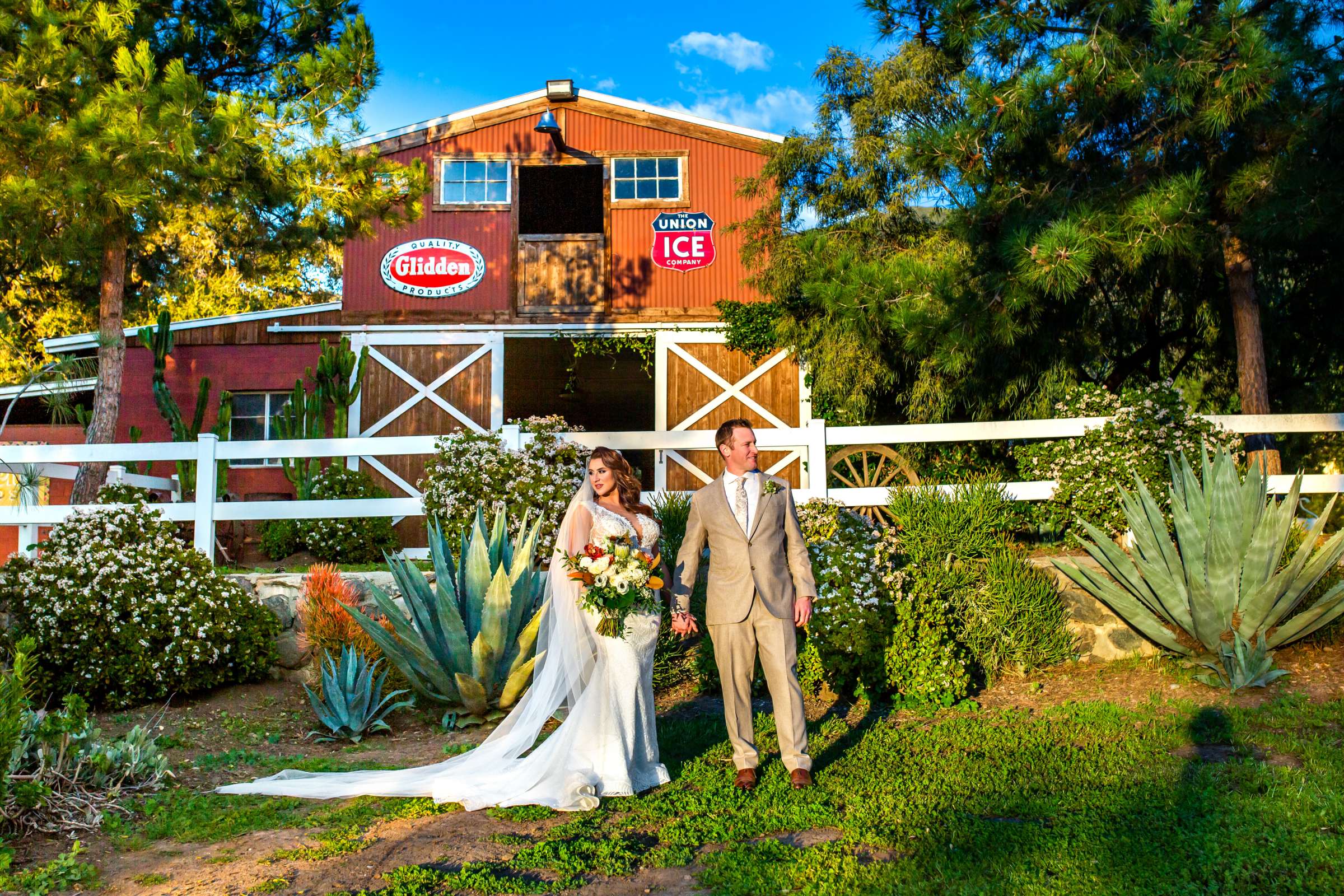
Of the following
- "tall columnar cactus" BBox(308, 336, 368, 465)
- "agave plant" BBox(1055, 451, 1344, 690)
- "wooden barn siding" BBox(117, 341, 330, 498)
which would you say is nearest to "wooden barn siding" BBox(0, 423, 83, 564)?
"wooden barn siding" BBox(117, 341, 330, 498)

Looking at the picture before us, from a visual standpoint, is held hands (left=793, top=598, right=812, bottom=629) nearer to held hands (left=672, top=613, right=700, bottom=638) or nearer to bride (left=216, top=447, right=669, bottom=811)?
held hands (left=672, top=613, right=700, bottom=638)

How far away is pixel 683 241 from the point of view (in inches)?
567

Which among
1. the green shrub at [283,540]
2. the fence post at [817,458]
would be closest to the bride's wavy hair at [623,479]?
the fence post at [817,458]

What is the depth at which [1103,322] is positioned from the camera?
11.6 metres

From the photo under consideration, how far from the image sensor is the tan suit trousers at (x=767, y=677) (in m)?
5.06

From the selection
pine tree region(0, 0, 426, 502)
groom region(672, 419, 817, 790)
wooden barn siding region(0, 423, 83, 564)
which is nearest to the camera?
groom region(672, 419, 817, 790)

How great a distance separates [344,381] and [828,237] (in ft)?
21.0

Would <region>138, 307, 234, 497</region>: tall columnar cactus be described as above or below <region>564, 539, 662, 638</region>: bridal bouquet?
above

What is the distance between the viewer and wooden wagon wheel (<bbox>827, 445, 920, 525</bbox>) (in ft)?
38.9

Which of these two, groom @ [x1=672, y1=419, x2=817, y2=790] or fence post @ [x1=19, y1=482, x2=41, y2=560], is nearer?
groom @ [x1=672, y1=419, x2=817, y2=790]

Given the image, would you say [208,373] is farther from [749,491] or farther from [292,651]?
[749,491]

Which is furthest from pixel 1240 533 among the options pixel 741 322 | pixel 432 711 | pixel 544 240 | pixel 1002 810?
pixel 544 240

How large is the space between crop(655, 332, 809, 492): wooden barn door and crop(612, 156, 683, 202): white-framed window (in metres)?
2.02

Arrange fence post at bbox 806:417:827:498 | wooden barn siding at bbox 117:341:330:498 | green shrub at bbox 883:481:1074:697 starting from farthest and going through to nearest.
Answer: wooden barn siding at bbox 117:341:330:498
fence post at bbox 806:417:827:498
green shrub at bbox 883:481:1074:697
